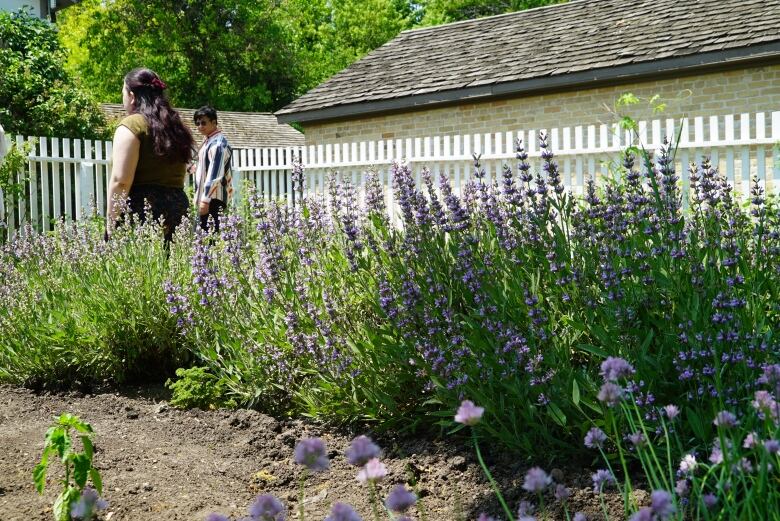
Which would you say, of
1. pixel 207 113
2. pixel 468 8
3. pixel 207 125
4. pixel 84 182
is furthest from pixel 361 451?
pixel 468 8

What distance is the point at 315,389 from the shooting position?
3.48 metres

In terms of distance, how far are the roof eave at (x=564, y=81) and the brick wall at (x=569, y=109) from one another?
234 millimetres

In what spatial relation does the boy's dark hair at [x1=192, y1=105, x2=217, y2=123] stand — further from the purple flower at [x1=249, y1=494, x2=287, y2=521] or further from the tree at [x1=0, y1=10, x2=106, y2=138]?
the tree at [x1=0, y1=10, x2=106, y2=138]

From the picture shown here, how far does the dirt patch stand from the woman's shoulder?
2294 millimetres

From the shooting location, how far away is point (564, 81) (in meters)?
13.9

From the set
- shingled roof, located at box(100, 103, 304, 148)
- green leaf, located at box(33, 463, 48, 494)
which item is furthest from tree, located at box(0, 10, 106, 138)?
green leaf, located at box(33, 463, 48, 494)

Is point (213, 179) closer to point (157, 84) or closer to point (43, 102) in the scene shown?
point (157, 84)

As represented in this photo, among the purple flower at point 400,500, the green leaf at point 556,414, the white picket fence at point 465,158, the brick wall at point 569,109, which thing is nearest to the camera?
the purple flower at point 400,500

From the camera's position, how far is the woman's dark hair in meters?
5.71

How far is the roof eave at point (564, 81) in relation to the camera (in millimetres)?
12266

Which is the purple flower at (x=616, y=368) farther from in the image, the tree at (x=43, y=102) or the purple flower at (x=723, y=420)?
the tree at (x=43, y=102)

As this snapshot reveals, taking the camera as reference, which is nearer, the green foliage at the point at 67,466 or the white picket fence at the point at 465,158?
the green foliage at the point at 67,466

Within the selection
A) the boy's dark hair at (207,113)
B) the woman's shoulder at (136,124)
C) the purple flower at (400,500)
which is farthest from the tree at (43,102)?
the purple flower at (400,500)

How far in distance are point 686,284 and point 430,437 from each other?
1.13 meters
